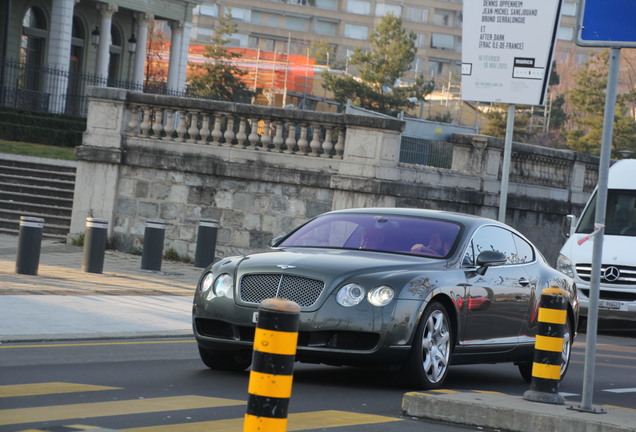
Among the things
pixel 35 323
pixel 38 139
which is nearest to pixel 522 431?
pixel 35 323

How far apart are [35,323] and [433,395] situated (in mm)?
5420

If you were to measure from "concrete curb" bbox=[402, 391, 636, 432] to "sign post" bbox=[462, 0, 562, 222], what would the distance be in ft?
33.4

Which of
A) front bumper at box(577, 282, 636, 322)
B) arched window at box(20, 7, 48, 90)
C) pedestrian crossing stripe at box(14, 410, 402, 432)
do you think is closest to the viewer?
pedestrian crossing stripe at box(14, 410, 402, 432)

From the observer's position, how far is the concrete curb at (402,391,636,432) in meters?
8.09

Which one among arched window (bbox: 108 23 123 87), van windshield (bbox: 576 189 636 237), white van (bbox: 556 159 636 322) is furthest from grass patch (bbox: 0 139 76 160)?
arched window (bbox: 108 23 123 87)

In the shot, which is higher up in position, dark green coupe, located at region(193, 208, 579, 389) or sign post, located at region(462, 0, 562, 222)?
sign post, located at region(462, 0, 562, 222)

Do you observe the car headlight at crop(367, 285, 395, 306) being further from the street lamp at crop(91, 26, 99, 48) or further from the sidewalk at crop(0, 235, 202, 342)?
the street lamp at crop(91, 26, 99, 48)

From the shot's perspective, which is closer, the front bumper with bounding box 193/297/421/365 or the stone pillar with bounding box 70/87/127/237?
the front bumper with bounding box 193/297/421/365

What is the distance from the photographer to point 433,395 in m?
8.90

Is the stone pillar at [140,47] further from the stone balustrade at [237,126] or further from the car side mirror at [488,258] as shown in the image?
the car side mirror at [488,258]

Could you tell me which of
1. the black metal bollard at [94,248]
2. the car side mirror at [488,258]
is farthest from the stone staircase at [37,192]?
the car side mirror at [488,258]

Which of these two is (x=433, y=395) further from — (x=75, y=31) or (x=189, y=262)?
(x=75, y=31)

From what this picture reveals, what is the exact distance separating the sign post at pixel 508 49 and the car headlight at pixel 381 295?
29.6 ft

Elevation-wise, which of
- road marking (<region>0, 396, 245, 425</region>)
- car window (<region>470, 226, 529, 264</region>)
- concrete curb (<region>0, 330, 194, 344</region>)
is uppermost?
car window (<region>470, 226, 529, 264</region>)
